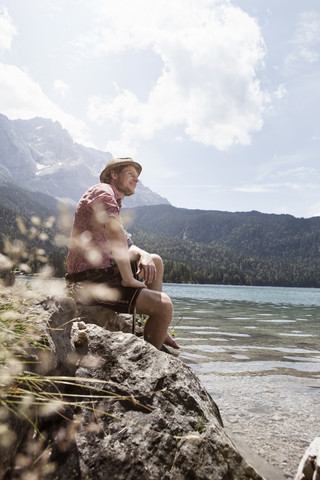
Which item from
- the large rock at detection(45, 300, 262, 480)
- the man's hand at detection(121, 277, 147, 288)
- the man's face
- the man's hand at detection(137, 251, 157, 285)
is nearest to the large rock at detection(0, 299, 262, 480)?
the large rock at detection(45, 300, 262, 480)

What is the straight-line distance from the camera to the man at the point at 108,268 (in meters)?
3.89

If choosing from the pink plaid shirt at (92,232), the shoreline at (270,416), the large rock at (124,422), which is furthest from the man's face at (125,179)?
the shoreline at (270,416)

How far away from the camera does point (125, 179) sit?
4.88 metres

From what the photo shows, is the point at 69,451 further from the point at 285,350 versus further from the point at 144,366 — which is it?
the point at 285,350

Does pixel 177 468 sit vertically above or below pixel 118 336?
below

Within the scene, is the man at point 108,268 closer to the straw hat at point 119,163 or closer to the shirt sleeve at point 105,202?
the shirt sleeve at point 105,202

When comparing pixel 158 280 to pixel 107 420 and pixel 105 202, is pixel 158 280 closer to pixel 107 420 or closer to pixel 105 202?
pixel 105 202

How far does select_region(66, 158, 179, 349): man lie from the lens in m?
3.89

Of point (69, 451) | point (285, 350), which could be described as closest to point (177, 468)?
point (69, 451)

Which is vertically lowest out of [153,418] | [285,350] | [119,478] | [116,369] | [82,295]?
[285,350]

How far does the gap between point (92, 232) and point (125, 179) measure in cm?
105

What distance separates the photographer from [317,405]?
5.47 m

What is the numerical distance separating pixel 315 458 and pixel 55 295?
234cm

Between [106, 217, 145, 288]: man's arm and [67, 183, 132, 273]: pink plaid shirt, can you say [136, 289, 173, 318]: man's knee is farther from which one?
[67, 183, 132, 273]: pink plaid shirt
